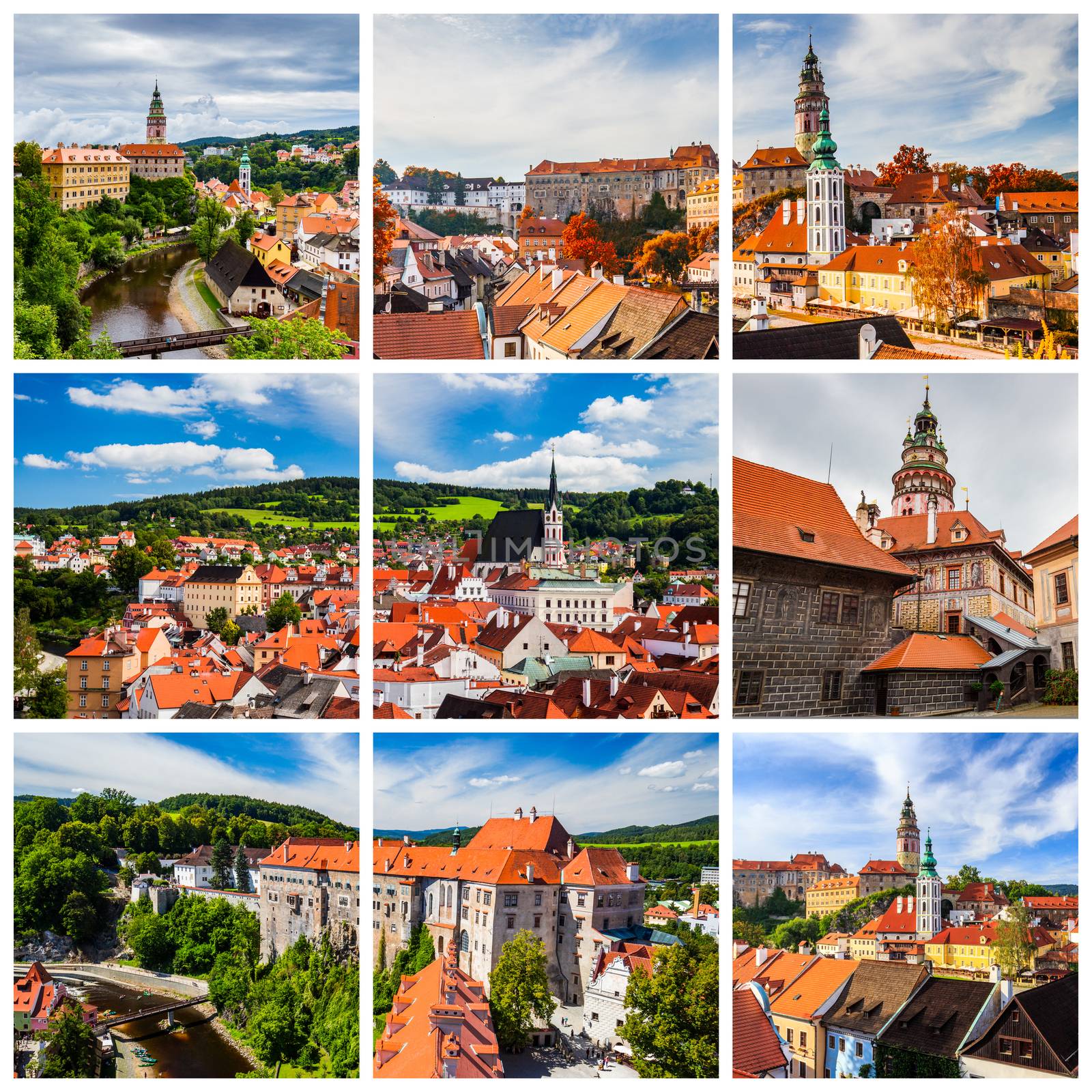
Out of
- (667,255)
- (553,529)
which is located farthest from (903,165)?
(553,529)

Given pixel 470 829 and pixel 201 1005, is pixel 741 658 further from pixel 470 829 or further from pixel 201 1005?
pixel 201 1005

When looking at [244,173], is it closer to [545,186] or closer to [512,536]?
[545,186]

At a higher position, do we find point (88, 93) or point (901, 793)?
point (88, 93)

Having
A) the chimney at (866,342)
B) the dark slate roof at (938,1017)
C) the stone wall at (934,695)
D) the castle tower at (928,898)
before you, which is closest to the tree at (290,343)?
the chimney at (866,342)

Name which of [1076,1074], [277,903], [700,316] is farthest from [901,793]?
[277,903]

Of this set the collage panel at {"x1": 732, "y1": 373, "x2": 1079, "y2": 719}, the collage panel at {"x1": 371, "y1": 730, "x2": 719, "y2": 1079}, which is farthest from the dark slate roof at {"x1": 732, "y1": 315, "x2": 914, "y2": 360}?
the collage panel at {"x1": 371, "y1": 730, "x2": 719, "y2": 1079}
